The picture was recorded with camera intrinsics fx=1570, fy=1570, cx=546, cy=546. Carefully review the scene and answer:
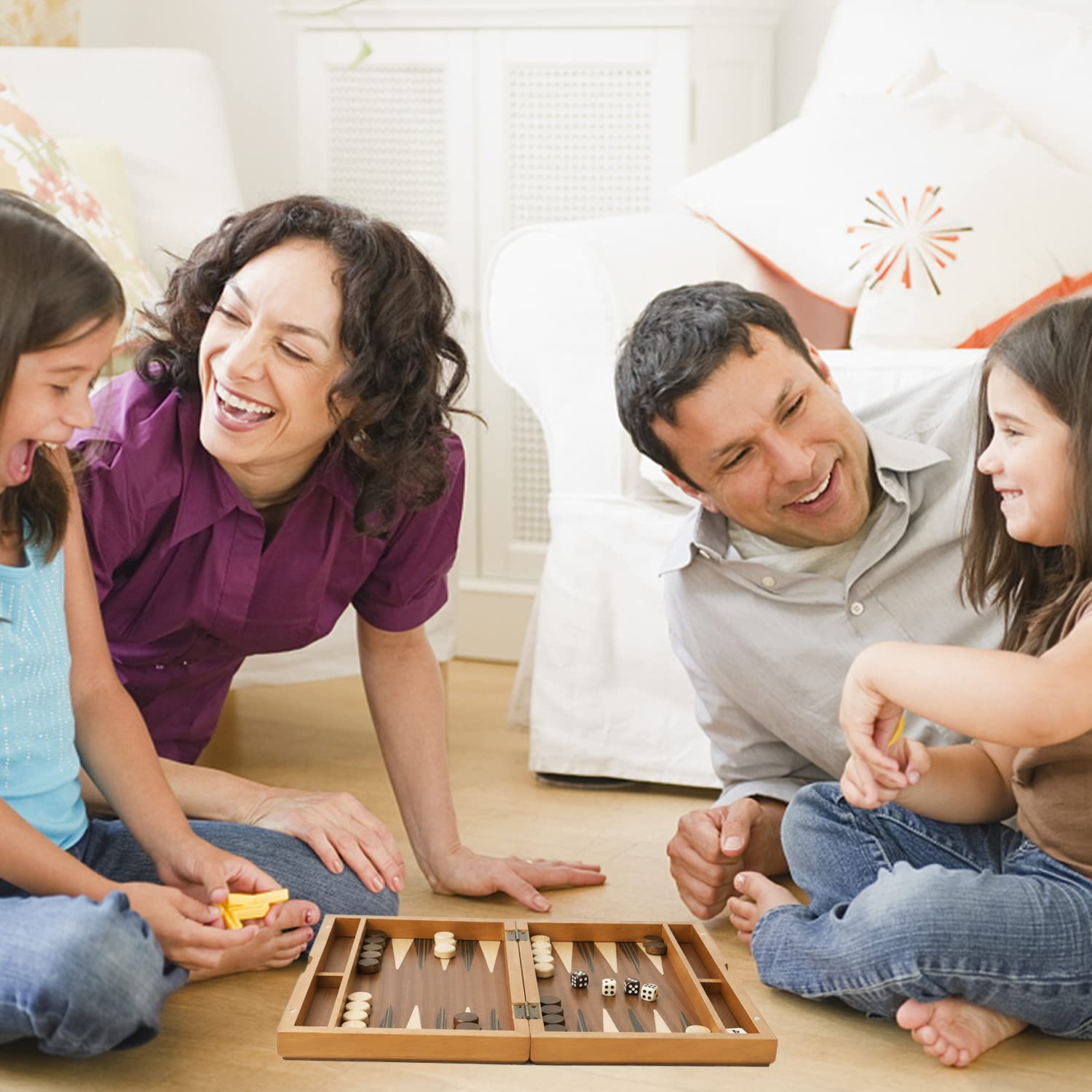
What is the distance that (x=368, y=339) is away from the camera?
1.39m

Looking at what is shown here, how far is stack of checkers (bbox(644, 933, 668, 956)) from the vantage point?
1245mm

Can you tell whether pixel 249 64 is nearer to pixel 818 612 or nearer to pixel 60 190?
pixel 60 190

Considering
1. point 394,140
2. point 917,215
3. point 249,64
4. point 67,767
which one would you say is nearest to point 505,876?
point 67,767

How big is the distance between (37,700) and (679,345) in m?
0.64

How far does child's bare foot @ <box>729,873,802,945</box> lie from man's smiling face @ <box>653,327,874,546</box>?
33 centimetres

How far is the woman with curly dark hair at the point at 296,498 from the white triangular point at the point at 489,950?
0.17m

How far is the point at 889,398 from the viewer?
166 cm

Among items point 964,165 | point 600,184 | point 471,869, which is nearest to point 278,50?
point 600,184

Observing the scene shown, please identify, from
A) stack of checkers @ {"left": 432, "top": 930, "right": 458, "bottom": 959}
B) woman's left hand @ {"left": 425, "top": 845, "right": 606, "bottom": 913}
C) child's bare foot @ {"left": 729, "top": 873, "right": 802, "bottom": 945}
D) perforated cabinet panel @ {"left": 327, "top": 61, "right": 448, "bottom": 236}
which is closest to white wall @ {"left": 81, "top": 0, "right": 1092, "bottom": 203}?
perforated cabinet panel @ {"left": 327, "top": 61, "right": 448, "bottom": 236}

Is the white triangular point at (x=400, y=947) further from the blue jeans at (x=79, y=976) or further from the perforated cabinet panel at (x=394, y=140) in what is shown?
the perforated cabinet panel at (x=394, y=140)

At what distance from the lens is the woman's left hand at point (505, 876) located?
4.98 ft

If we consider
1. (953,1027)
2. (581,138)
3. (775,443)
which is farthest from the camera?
(581,138)

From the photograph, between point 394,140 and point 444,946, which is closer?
point 444,946

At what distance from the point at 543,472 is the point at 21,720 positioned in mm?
1438
